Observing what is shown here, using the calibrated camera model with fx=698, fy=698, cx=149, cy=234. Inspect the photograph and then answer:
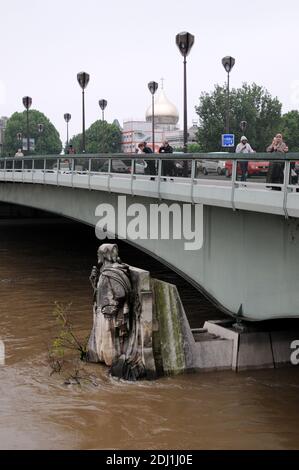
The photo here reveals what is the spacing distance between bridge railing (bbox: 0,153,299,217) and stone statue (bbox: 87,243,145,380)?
2.22 metres

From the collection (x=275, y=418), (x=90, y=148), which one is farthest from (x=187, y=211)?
(x=90, y=148)

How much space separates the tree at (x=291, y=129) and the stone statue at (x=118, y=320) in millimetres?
61948

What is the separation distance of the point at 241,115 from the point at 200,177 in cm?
5240

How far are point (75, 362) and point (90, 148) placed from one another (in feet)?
320

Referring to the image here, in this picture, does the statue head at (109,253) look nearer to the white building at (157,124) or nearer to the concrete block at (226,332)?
the concrete block at (226,332)

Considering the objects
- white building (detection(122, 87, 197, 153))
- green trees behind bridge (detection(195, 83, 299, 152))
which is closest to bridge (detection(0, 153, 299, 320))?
green trees behind bridge (detection(195, 83, 299, 152))

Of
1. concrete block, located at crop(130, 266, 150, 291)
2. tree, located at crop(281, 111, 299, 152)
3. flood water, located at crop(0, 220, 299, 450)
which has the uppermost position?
tree, located at crop(281, 111, 299, 152)

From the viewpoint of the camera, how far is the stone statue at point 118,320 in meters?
13.6

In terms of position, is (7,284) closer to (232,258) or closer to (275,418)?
(232,258)

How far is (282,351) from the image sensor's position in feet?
48.3

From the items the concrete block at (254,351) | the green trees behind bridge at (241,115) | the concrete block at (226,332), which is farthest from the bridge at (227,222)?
the green trees behind bridge at (241,115)

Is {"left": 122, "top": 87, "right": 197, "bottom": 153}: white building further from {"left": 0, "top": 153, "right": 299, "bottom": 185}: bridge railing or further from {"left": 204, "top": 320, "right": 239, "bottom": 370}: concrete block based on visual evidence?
{"left": 204, "top": 320, "right": 239, "bottom": 370}: concrete block

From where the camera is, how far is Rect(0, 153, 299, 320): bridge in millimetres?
12023
